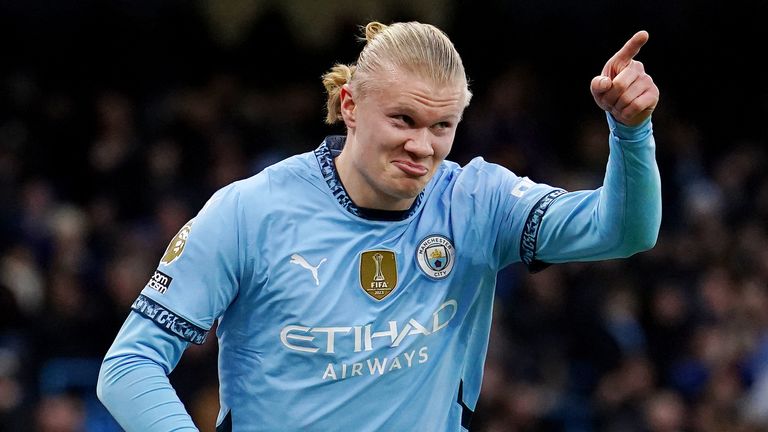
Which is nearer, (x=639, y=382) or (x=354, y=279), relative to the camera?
(x=354, y=279)

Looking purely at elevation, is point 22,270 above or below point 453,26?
below

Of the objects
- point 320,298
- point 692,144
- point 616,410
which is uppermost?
point 692,144

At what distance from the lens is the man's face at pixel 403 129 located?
3.68 metres

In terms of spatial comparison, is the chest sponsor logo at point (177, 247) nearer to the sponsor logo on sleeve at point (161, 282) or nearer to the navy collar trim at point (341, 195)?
the sponsor logo on sleeve at point (161, 282)

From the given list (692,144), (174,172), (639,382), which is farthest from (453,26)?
(639,382)

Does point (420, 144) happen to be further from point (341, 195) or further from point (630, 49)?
point (630, 49)

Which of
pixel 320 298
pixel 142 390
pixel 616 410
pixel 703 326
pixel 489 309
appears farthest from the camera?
pixel 703 326

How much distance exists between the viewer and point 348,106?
3900 mm

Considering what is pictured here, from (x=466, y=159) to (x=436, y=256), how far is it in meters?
6.97

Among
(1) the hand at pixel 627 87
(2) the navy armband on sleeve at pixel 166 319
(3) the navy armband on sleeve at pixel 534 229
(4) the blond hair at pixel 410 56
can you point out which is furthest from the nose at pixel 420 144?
(2) the navy armband on sleeve at pixel 166 319

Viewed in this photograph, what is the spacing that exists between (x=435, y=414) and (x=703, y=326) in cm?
622

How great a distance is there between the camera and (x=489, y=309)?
405 centimetres

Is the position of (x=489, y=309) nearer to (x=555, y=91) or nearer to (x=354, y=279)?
(x=354, y=279)

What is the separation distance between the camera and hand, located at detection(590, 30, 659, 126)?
3445 mm
